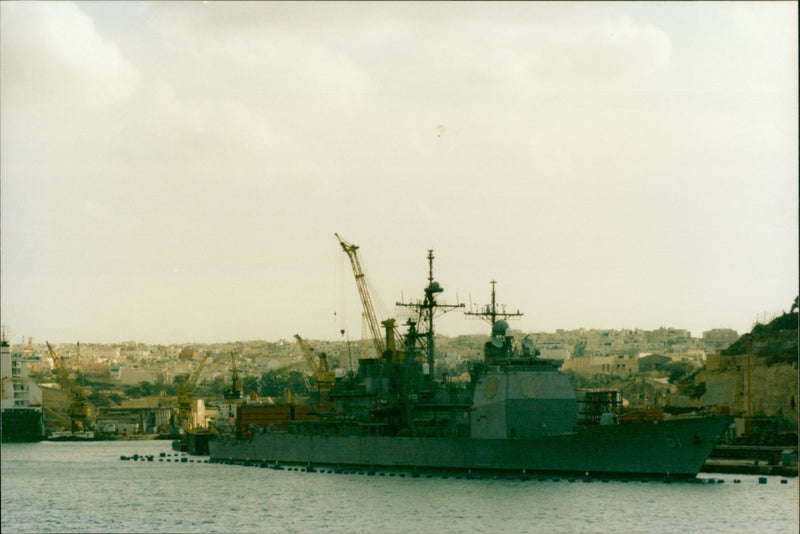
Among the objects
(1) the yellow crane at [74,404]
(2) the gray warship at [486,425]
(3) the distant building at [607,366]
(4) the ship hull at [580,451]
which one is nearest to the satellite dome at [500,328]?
(2) the gray warship at [486,425]

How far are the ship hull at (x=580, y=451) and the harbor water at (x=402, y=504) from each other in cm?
74

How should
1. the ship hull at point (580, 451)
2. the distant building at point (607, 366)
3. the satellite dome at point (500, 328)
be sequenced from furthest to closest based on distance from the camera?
the distant building at point (607, 366)
the satellite dome at point (500, 328)
the ship hull at point (580, 451)

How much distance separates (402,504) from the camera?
149 feet

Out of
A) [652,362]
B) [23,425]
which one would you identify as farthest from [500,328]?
[652,362]

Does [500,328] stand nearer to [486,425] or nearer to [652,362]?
[486,425]

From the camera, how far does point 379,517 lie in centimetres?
4216

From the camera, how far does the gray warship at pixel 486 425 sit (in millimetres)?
49469

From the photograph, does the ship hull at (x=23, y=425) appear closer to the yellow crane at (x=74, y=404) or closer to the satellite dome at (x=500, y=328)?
the yellow crane at (x=74, y=404)

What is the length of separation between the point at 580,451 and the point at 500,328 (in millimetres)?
8178

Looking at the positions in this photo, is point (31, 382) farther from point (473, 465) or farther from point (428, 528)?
point (428, 528)

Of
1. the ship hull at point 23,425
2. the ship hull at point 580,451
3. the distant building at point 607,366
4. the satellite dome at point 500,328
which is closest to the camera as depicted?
the ship hull at point 580,451

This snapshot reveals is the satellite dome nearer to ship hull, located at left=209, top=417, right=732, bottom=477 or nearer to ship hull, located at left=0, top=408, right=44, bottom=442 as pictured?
ship hull, located at left=209, top=417, right=732, bottom=477

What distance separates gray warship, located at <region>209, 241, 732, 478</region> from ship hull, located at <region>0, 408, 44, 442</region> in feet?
216

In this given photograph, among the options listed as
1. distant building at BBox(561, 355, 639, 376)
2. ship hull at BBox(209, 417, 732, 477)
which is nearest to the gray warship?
ship hull at BBox(209, 417, 732, 477)
